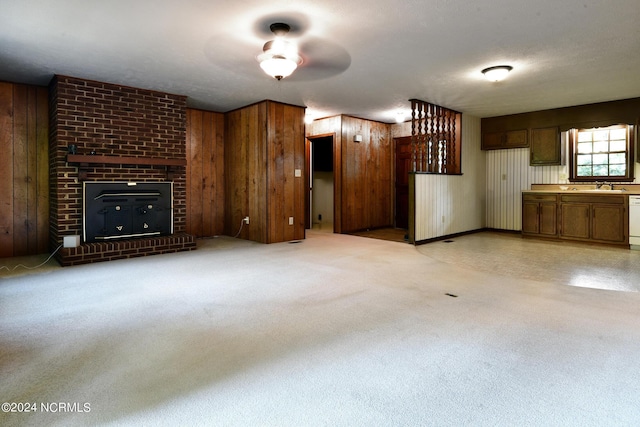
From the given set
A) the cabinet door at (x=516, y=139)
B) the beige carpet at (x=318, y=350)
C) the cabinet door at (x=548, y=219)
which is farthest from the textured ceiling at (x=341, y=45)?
the beige carpet at (x=318, y=350)

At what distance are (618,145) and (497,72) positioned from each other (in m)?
3.68

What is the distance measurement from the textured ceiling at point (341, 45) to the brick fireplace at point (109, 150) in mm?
264

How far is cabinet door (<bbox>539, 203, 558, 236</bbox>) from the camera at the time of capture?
657cm

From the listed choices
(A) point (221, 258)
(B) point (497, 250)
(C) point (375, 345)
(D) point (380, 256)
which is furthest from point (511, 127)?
(C) point (375, 345)

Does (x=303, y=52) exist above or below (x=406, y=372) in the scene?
above

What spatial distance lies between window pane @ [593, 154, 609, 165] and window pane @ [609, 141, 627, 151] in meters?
0.16

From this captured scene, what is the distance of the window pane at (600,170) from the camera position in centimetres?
654

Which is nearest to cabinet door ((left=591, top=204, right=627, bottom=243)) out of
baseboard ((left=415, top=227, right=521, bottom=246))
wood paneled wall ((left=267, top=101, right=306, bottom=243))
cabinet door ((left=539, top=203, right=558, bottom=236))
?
cabinet door ((left=539, top=203, right=558, bottom=236))

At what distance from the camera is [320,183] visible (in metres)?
9.30

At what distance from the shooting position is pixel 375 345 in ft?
7.48

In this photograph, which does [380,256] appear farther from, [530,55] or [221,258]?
[530,55]

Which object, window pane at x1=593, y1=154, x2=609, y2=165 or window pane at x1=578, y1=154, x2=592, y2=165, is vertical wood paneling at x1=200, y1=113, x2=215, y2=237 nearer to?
window pane at x1=578, y1=154, x2=592, y2=165

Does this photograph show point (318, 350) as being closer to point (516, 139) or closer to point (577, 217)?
point (577, 217)

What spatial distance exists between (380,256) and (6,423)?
13.7ft
